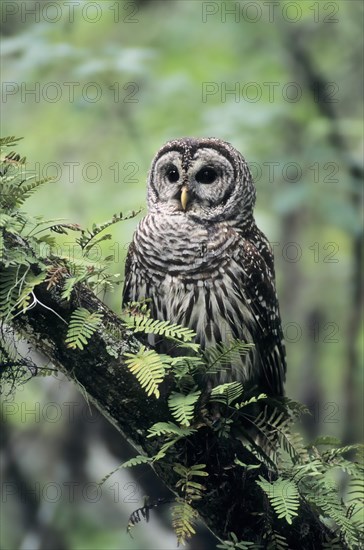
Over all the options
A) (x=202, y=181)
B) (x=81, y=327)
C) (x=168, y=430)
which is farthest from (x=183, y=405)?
(x=202, y=181)

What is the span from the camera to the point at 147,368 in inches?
115

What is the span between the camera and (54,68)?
695 centimetres

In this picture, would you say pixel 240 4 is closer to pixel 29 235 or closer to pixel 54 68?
pixel 54 68

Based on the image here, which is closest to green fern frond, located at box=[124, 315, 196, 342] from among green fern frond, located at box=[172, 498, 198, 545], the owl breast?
green fern frond, located at box=[172, 498, 198, 545]

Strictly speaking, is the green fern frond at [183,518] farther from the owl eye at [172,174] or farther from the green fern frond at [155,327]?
the owl eye at [172,174]

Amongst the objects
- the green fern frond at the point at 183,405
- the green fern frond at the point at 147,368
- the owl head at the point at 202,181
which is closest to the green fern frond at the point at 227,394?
the green fern frond at the point at 183,405

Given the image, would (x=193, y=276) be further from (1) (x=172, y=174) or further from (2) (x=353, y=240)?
(2) (x=353, y=240)

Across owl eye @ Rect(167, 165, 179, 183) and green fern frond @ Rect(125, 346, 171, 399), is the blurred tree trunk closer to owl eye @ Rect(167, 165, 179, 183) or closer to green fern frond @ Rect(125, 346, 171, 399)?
owl eye @ Rect(167, 165, 179, 183)

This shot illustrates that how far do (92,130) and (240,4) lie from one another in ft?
6.68

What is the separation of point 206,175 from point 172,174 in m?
0.19

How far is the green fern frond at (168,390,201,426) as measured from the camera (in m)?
2.95

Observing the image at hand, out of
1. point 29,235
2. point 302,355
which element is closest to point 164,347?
point 29,235

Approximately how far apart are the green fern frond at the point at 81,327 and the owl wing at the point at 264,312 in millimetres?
1465

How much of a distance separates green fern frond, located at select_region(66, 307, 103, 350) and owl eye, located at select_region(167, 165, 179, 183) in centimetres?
159
